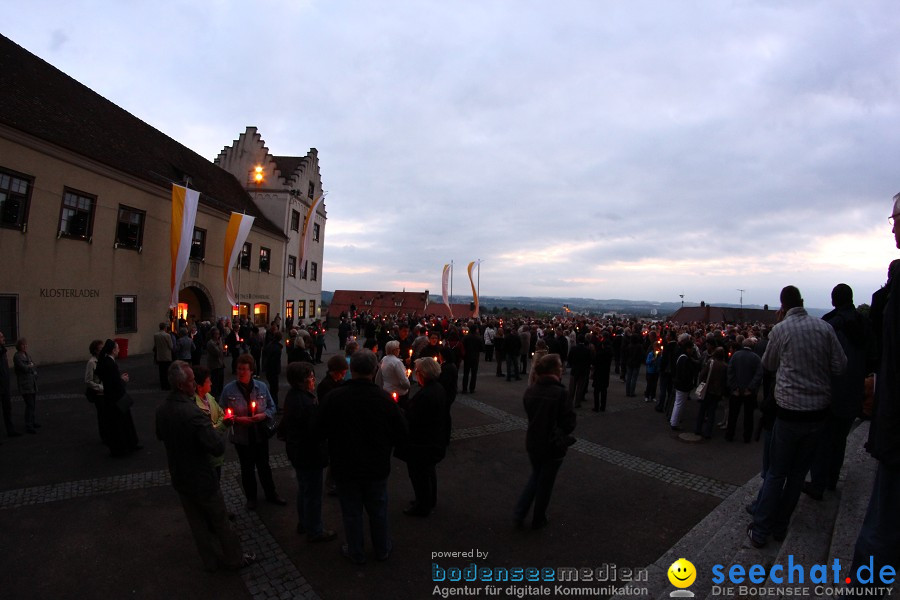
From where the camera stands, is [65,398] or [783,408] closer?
[783,408]

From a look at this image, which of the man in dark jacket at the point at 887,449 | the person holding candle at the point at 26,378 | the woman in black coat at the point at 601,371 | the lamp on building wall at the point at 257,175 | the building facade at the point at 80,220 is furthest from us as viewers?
the lamp on building wall at the point at 257,175

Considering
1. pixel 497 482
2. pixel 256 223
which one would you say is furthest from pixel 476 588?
pixel 256 223

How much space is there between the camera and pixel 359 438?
12.7 ft

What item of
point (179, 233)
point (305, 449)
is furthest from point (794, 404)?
point (179, 233)

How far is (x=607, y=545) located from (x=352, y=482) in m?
2.80

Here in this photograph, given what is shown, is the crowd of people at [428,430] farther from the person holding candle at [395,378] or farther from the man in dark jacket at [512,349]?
the man in dark jacket at [512,349]

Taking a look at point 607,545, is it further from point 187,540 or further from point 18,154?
point 18,154

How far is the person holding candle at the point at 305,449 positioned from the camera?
4375 mm

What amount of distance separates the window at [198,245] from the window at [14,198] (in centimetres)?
808

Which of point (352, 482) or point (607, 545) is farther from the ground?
Answer: point (352, 482)

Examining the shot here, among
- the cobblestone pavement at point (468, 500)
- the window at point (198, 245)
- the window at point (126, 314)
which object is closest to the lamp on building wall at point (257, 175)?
the window at point (198, 245)

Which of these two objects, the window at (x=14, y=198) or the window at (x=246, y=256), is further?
the window at (x=246, y=256)

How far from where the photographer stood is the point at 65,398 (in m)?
10.2

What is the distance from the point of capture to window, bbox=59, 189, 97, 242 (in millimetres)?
14812
